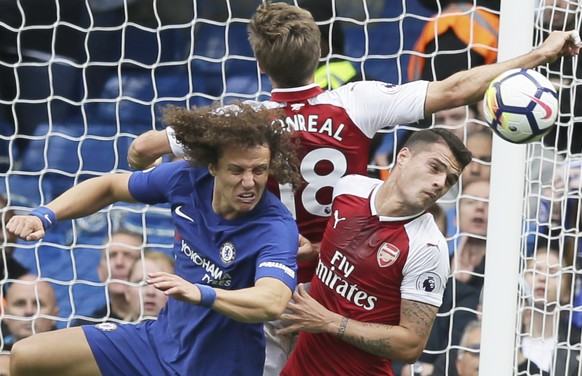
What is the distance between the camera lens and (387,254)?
4.32 m

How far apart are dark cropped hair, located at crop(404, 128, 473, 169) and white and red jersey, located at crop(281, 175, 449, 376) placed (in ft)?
0.73

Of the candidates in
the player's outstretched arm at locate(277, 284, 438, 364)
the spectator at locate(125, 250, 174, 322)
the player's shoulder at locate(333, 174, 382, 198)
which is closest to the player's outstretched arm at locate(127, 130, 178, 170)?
the player's shoulder at locate(333, 174, 382, 198)

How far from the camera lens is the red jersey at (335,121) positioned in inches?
171

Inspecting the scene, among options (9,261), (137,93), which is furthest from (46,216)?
(137,93)

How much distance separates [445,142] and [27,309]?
2798mm

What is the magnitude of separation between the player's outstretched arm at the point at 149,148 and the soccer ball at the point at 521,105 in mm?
1258

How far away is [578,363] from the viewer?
19.3 ft

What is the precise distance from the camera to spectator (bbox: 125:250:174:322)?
613 cm

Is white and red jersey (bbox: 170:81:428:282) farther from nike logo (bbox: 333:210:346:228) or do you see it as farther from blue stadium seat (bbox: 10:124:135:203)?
blue stadium seat (bbox: 10:124:135:203)

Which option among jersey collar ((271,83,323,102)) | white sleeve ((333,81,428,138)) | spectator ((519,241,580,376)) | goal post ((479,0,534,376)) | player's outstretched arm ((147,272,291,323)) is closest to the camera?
player's outstretched arm ((147,272,291,323))

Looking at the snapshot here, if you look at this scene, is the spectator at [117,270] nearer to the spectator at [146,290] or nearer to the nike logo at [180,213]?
the spectator at [146,290]

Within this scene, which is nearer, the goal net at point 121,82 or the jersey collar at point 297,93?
the jersey collar at point 297,93

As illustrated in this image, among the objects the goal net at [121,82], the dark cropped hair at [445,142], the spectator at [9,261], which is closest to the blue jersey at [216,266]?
the dark cropped hair at [445,142]

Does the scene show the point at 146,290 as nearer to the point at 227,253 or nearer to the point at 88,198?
the point at 88,198
